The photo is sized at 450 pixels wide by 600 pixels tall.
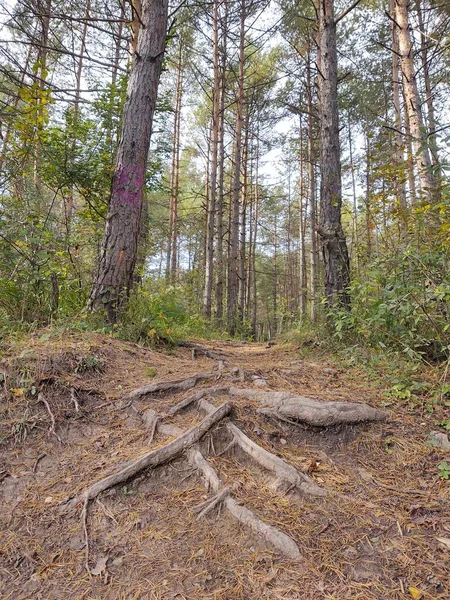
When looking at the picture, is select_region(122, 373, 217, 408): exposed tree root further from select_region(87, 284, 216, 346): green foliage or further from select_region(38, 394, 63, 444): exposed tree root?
select_region(87, 284, 216, 346): green foliage

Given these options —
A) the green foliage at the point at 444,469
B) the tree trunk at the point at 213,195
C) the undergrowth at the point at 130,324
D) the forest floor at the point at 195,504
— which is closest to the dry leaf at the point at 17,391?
the forest floor at the point at 195,504

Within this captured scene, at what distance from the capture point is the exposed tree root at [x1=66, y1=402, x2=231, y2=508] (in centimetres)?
190

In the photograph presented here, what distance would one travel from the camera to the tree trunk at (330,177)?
4.92 meters

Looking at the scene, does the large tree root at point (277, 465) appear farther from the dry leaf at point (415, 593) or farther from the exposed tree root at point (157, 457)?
the dry leaf at point (415, 593)

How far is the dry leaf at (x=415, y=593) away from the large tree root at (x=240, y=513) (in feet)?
1.43

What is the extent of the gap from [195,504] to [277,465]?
21.6 inches

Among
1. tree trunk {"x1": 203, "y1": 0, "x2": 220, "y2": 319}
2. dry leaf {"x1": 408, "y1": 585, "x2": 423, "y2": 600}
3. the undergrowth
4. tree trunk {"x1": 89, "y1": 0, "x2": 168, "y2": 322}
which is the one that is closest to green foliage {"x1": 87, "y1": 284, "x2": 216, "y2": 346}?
the undergrowth

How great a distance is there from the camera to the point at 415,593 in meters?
1.30

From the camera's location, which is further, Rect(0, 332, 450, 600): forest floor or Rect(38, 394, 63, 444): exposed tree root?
Rect(38, 394, 63, 444): exposed tree root

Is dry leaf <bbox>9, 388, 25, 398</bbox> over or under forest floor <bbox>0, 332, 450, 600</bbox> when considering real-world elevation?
over

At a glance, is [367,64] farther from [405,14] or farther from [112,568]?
[112,568]

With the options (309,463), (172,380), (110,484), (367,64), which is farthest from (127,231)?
(367,64)

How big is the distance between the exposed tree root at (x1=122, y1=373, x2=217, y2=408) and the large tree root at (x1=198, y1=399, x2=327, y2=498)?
28.2 inches

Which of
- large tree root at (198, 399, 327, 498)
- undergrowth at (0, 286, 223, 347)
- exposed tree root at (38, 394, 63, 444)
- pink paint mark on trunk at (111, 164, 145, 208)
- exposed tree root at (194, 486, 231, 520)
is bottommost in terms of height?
exposed tree root at (194, 486, 231, 520)
